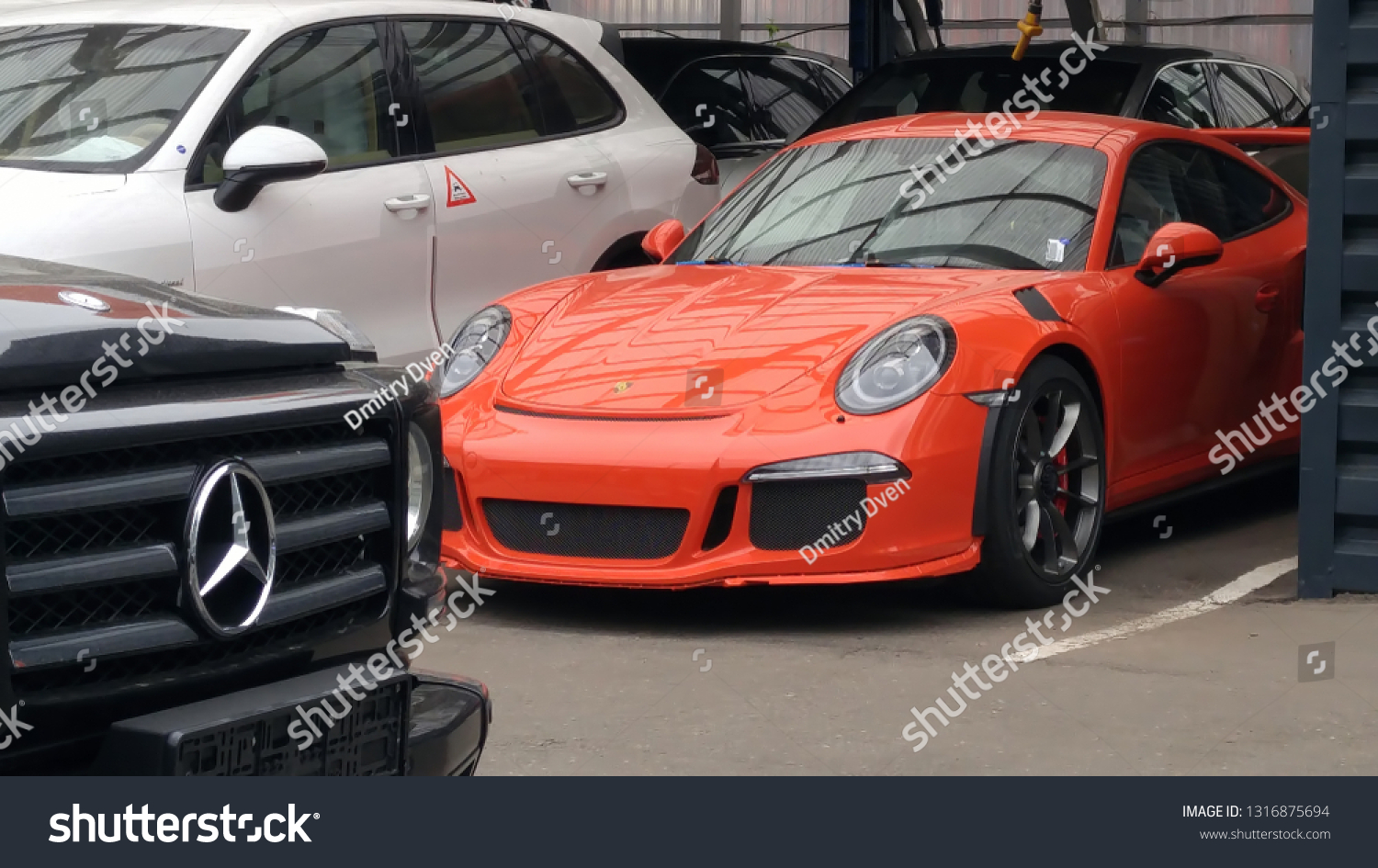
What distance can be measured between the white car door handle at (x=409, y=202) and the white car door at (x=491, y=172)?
58 millimetres

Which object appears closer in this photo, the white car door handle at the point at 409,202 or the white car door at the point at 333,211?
the white car door at the point at 333,211

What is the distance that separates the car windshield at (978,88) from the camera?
363 inches

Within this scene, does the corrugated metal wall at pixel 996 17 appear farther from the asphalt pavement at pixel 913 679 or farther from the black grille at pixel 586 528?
the black grille at pixel 586 528

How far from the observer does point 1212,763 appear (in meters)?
3.90

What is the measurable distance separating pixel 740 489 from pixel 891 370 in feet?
1.74

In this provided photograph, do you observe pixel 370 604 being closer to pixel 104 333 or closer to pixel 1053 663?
pixel 104 333

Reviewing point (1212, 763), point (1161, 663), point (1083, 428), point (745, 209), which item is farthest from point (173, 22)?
point (1212, 763)

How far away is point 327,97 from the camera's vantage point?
655cm

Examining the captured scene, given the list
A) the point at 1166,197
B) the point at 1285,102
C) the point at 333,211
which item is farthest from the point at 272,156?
the point at 1285,102

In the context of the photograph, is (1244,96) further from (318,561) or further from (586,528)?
(318,561)

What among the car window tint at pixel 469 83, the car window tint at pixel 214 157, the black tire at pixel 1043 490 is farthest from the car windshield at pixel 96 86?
the black tire at pixel 1043 490

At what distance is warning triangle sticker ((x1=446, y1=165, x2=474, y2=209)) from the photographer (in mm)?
6770

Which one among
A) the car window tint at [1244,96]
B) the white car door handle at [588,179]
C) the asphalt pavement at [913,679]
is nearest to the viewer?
the asphalt pavement at [913,679]

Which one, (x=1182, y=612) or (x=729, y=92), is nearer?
(x=1182, y=612)
